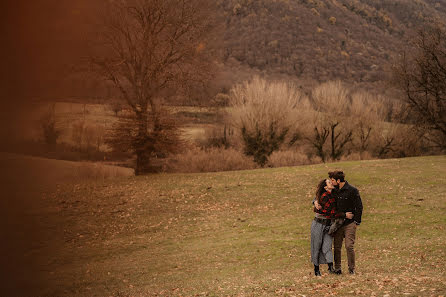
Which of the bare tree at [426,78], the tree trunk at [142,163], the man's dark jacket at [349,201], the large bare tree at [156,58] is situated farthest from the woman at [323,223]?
the bare tree at [426,78]

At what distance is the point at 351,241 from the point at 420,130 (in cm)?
4004

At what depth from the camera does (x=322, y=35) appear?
10125 centimetres

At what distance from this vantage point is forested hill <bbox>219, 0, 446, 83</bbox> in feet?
264

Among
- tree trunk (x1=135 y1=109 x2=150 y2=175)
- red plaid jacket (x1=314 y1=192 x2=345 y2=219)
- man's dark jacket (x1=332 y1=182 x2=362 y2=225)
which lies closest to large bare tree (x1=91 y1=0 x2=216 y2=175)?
tree trunk (x1=135 y1=109 x2=150 y2=175)

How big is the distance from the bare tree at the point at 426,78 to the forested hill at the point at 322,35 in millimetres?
26204

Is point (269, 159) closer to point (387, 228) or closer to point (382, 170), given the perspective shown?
point (382, 170)

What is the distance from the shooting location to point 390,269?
11.0 m

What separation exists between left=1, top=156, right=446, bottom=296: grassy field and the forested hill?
39.6 m

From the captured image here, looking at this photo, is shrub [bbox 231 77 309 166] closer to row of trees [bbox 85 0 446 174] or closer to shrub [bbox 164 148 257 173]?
row of trees [bbox 85 0 446 174]

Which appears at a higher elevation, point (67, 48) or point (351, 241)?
point (67, 48)

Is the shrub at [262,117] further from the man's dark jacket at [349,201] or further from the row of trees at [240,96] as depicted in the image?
the man's dark jacket at [349,201]

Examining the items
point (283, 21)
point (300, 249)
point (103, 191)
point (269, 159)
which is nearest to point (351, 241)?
point (300, 249)

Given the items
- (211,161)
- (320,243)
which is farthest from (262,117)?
(320,243)

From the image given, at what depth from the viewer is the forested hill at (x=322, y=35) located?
80438 mm
